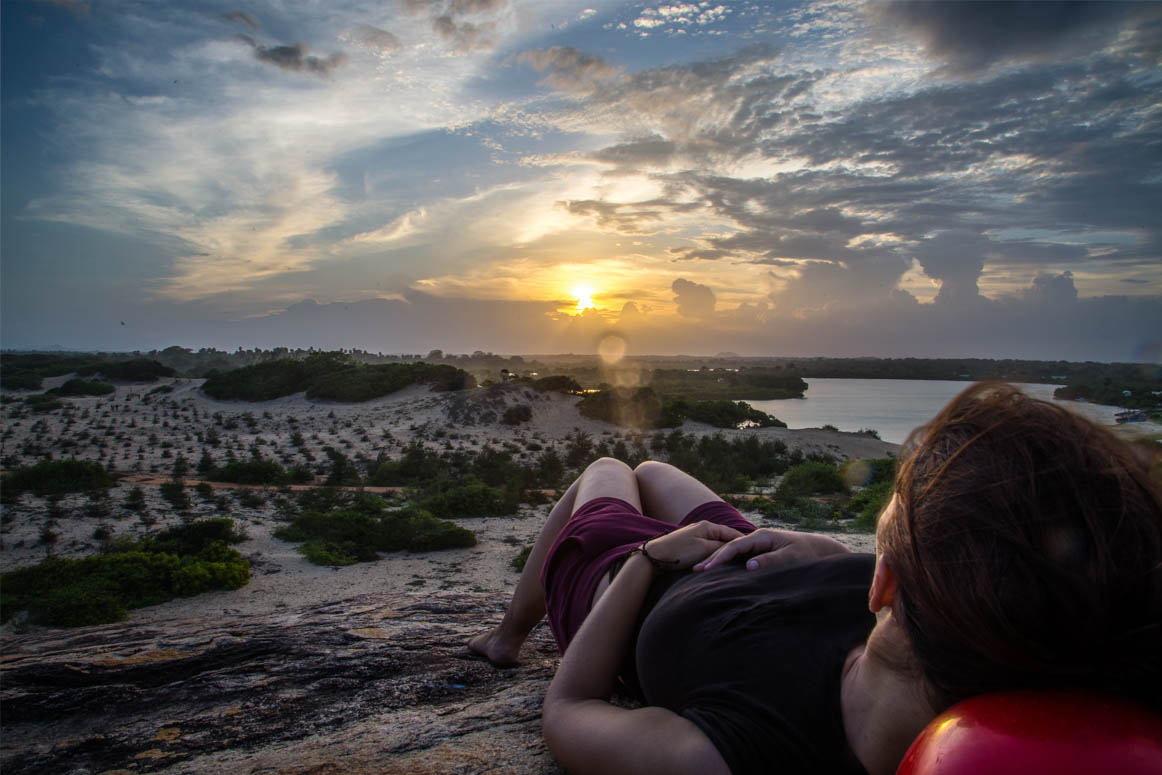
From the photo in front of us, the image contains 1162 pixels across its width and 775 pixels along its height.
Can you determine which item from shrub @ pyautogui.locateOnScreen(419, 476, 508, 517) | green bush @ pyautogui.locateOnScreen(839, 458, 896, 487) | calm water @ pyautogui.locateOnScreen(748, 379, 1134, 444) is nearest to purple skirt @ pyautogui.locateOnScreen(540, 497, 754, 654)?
shrub @ pyautogui.locateOnScreen(419, 476, 508, 517)

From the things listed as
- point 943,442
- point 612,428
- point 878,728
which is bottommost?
point 612,428

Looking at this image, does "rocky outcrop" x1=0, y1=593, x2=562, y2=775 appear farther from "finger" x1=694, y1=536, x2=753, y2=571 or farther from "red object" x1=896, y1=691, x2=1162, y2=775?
"red object" x1=896, y1=691, x2=1162, y2=775

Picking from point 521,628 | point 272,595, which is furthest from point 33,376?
point 521,628

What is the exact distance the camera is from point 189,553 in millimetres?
6680

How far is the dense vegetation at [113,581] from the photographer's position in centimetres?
497

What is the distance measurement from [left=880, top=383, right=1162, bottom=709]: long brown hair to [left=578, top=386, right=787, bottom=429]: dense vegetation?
22.8 m

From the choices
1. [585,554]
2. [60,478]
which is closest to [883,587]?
[585,554]

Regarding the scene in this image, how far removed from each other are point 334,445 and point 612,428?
10136 mm

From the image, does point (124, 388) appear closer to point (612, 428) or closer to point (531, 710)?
point (612, 428)

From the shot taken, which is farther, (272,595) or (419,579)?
(419,579)

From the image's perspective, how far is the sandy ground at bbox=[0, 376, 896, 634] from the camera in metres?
6.14

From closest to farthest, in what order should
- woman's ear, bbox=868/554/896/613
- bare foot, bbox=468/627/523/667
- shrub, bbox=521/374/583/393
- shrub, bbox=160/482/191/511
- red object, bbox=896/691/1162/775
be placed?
red object, bbox=896/691/1162/775 < woman's ear, bbox=868/554/896/613 < bare foot, bbox=468/627/523/667 < shrub, bbox=160/482/191/511 < shrub, bbox=521/374/583/393

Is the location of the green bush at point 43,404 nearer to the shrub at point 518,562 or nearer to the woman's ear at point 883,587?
the shrub at point 518,562

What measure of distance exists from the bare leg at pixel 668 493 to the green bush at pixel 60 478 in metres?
11.3
